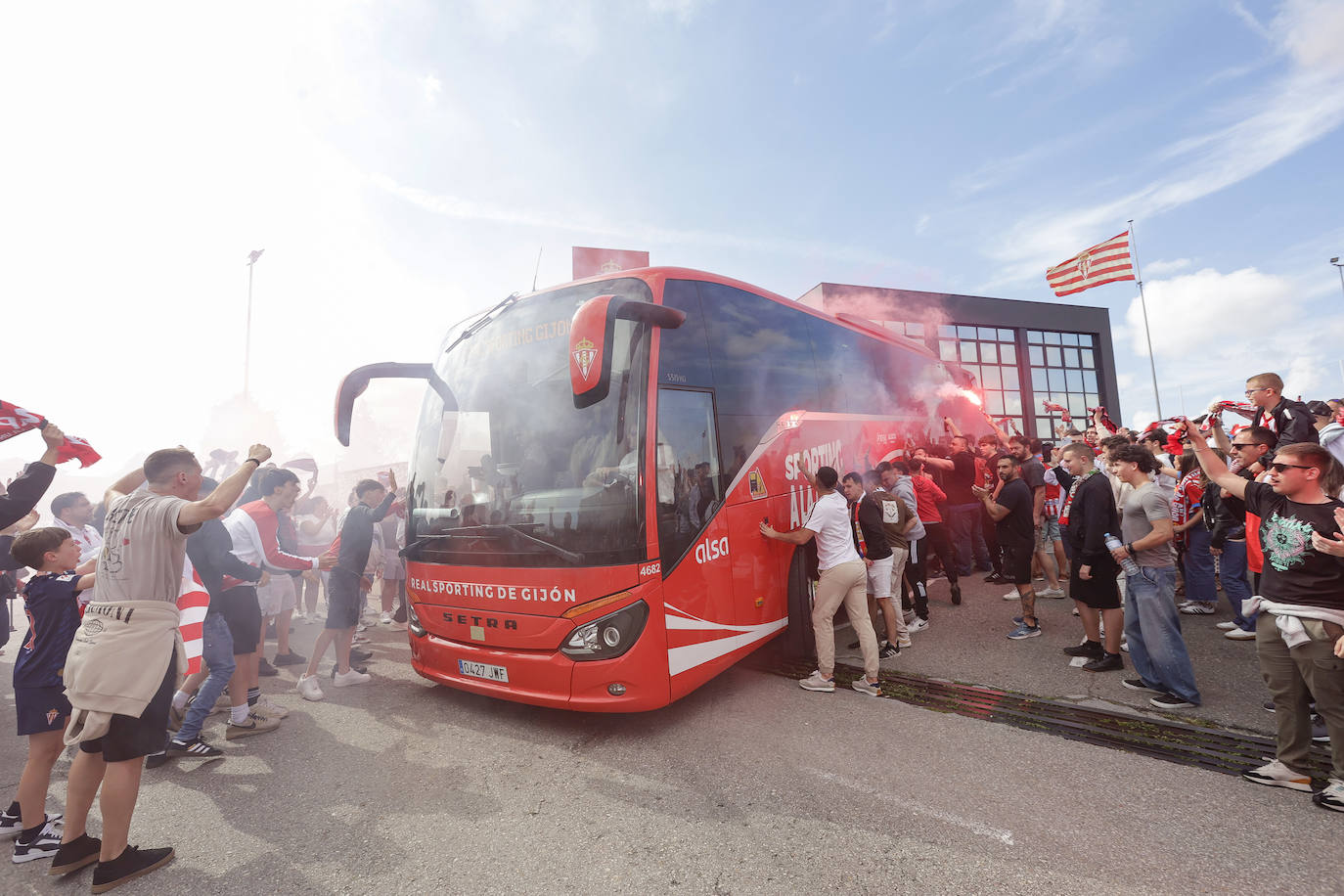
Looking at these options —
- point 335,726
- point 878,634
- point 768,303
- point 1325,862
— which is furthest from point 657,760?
point 768,303

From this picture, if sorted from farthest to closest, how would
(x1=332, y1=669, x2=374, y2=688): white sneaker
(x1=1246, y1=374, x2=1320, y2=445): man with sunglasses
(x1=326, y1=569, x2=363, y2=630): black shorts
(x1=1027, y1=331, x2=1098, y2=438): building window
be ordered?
(x1=1027, y1=331, x2=1098, y2=438): building window
(x1=332, y1=669, x2=374, y2=688): white sneaker
(x1=326, y1=569, x2=363, y2=630): black shorts
(x1=1246, y1=374, x2=1320, y2=445): man with sunglasses

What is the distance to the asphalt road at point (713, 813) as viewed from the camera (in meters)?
2.69

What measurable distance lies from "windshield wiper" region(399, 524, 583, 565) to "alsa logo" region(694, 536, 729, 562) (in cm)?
96

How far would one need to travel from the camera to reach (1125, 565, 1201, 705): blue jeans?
14.3 ft

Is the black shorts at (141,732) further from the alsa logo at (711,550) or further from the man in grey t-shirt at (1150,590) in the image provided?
the man in grey t-shirt at (1150,590)

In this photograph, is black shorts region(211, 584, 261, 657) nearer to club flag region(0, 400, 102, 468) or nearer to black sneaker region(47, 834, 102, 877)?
club flag region(0, 400, 102, 468)

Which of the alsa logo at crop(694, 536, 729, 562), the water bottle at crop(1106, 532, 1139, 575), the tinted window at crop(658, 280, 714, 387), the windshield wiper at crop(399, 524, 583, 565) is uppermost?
the tinted window at crop(658, 280, 714, 387)

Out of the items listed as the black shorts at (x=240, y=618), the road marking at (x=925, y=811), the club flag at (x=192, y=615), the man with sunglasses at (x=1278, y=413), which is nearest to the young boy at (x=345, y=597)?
the black shorts at (x=240, y=618)

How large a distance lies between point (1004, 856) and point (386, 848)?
3088 mm

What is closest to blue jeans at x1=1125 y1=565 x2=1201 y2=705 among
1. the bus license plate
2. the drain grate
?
the drain grate

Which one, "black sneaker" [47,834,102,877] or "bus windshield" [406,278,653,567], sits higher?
"bus windshield" [406,278,653,567]

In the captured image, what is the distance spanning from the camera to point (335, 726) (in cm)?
477

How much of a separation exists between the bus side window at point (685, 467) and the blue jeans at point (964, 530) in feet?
20.8

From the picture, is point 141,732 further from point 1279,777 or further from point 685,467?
point 1279,777
